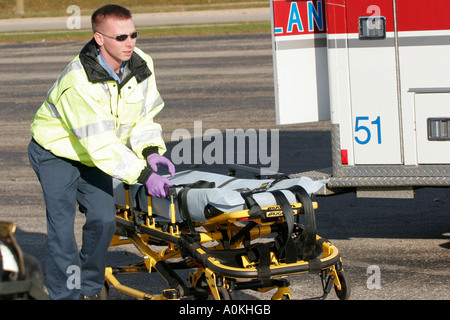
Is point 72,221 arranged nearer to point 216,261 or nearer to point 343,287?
point 216,261

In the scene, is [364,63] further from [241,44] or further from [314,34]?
[241,44]

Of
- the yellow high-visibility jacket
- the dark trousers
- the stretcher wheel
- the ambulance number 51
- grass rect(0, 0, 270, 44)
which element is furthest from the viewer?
grass rect(0, 0, 270, 44)

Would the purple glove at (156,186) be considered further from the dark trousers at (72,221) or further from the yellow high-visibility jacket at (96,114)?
the dark trousers at (72,221)

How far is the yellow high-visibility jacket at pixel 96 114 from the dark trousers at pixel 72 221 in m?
0.11

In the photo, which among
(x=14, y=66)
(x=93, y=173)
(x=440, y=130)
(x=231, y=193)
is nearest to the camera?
(x=231, y=193)

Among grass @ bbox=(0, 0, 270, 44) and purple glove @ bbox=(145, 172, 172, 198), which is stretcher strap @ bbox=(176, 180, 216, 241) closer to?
purple glove @ bbox=(145, 172, 172, 198)

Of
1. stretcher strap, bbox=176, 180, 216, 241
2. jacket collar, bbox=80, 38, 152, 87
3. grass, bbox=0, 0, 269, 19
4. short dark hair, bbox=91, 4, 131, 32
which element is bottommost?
stretcher strap, bbox=176, 180, 216, 241

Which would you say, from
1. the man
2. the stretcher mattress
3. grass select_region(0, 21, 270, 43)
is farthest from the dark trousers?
grass select_region(0, 21, 270, 43)

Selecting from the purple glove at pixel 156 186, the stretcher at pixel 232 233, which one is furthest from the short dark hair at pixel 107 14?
the stretcher at pixel 232 233

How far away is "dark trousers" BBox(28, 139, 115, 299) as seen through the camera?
514 cm

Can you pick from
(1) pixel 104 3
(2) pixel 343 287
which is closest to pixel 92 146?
(2) pixel 343 287
